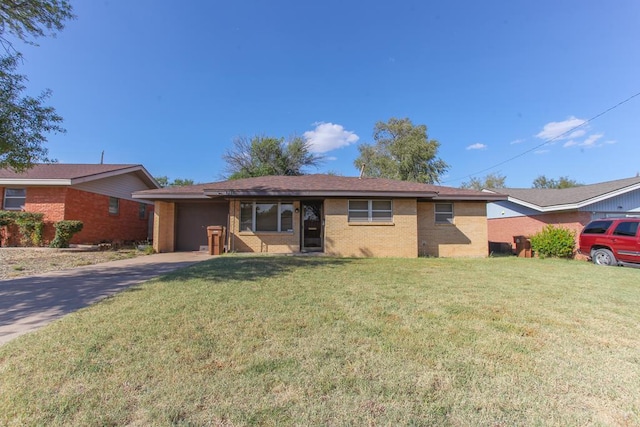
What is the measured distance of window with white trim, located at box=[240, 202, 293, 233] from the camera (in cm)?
1258

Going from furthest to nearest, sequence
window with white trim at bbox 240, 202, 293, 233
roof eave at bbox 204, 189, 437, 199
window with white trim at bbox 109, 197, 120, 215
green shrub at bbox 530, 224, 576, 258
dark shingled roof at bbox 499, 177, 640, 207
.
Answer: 1. window with white trim at bbox 109, 197, 120, 215
2. dark shingled roof at bbox 499, 177, 640, 207
3. green shrub at bbox 530, 224, 576, 258
4. window with white trim at bbox 240, 202, 293, 233
5. roof eave at bbox 204, 189, 437, 199

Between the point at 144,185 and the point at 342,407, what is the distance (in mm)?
21736

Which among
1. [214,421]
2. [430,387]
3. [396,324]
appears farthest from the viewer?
[396,324]

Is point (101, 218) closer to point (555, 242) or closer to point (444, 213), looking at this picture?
point (444, 213)

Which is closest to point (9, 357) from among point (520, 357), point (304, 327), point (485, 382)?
point (304, 327)

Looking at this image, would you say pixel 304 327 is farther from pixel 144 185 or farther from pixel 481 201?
pixel 144 185

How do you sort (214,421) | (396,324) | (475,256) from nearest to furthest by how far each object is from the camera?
(214,421) → (396,324) → (475,256)

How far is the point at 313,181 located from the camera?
1374 centimetres

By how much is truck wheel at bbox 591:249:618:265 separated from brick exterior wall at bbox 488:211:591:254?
8.34ft

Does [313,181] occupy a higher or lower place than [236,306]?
higher

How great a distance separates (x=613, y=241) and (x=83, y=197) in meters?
22.5

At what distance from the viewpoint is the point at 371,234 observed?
12227mm

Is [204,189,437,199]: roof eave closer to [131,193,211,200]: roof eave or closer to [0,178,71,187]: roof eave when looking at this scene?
[131,193,211,200]: roof eave

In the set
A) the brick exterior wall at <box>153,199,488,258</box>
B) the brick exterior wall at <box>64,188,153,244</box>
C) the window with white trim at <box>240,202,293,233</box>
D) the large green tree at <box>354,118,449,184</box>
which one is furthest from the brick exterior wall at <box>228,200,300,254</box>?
the large green tree at <box>354,118,449,184</box>
